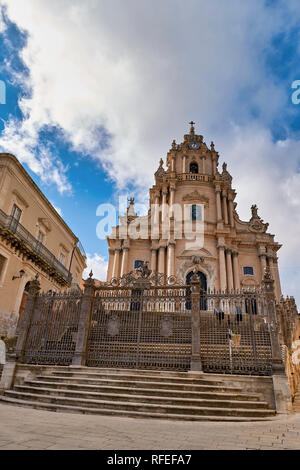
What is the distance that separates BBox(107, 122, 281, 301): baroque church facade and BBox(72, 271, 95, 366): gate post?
44.1ft

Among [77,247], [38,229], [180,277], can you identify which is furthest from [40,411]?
[77,247]

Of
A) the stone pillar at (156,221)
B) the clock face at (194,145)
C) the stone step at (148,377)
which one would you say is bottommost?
the stone step at (148,377)

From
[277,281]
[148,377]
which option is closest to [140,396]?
[148,377]

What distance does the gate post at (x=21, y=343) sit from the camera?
8.41m

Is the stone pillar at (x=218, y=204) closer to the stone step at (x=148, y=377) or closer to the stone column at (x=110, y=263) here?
the stone column at (x=110, y=263)

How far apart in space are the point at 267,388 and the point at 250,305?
2.16 m

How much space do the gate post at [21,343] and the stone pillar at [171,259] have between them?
44.9ft

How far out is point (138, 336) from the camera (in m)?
8.91

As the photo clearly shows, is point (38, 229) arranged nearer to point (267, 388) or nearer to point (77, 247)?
point (77, 247)

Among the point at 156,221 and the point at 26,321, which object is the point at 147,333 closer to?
the point at 26,321

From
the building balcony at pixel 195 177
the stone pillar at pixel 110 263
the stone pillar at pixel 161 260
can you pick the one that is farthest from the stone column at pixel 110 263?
the building balcony at pixel 195 177

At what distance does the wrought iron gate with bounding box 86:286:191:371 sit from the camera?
27.9 feet

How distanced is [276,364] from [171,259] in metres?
15.9

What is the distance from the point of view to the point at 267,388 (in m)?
7.18
